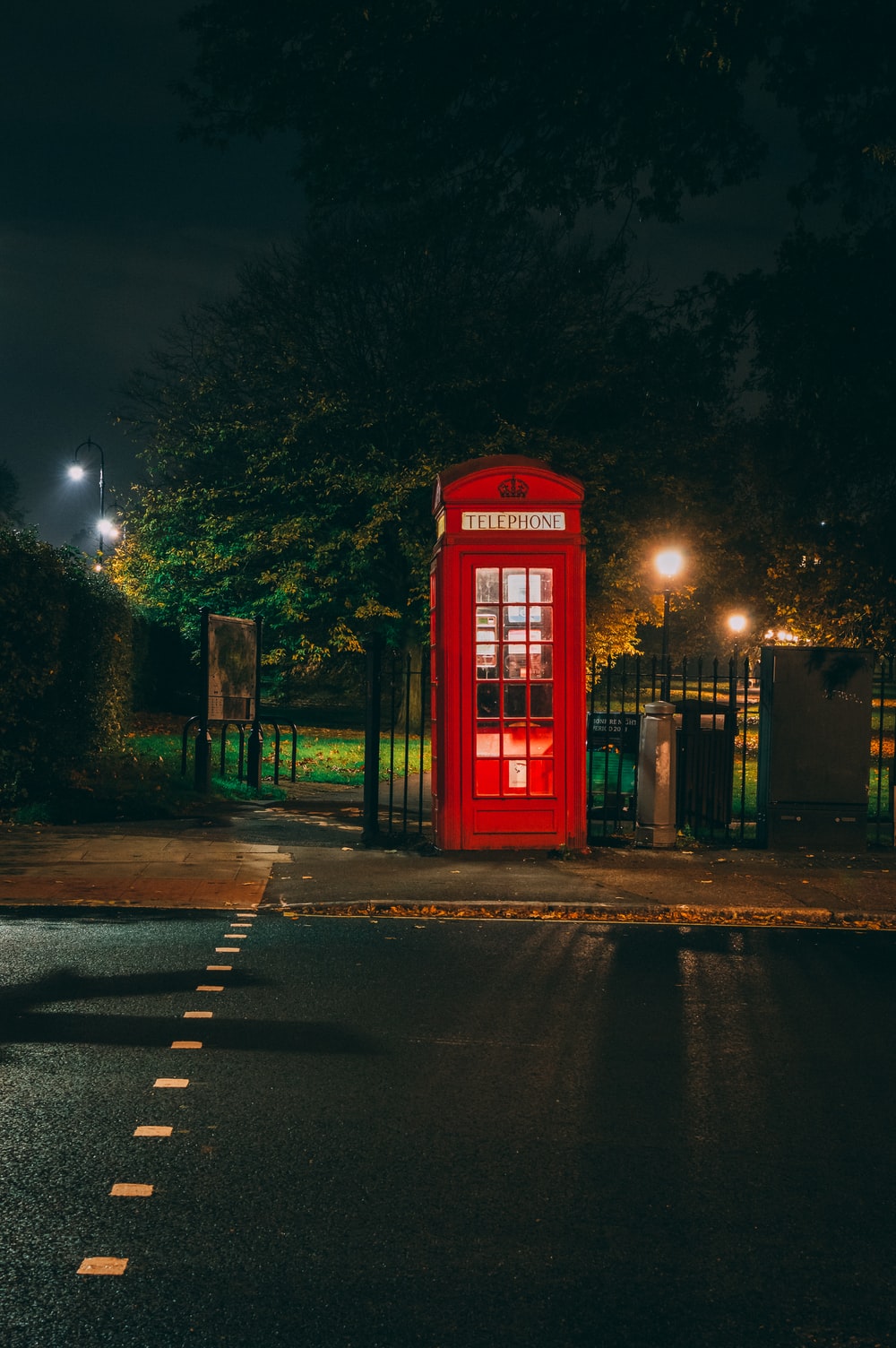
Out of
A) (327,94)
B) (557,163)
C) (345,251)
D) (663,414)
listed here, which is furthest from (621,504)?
(327,94)

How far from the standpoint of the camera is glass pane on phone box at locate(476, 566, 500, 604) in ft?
34.3

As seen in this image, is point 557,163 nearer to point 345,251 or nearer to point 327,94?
point 327,94

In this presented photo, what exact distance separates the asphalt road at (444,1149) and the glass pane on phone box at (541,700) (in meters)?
3.57

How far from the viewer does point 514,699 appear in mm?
10664

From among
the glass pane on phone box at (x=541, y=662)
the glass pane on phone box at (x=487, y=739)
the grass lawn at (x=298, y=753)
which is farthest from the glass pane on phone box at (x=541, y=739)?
the grass lawn at (x=298, y=753)

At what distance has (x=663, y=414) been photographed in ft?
91.2

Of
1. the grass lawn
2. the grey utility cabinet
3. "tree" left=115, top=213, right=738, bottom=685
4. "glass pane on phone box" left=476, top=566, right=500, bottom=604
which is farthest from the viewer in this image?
"tree" left=115, top=213, right=738, bottom=685

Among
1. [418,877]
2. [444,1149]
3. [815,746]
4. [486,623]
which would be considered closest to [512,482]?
[486,623]

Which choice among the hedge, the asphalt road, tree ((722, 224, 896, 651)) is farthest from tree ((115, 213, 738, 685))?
the asphalt road

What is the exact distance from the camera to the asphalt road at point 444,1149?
3.28 meters

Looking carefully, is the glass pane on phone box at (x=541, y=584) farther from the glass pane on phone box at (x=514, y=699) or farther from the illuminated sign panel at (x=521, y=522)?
the glass pane on phone box at (x=514, y=699)

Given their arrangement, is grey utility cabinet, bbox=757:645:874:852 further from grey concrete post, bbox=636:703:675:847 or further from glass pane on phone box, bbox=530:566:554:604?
glass pane on phone box, bbox=530:566:554:604

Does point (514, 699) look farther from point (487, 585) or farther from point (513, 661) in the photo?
point (487, 585)

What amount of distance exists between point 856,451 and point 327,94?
14.8m
